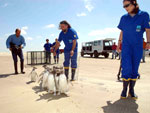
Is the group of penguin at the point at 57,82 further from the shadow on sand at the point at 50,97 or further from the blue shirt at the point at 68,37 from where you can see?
the blue shirt at the point at 68,37

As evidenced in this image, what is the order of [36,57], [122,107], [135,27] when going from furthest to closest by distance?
[36,57] < [135,27] < [122,107]

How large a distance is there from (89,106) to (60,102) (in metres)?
0.51

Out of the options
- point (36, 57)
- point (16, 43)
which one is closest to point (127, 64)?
point (16, 43)

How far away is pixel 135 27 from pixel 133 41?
0.26m

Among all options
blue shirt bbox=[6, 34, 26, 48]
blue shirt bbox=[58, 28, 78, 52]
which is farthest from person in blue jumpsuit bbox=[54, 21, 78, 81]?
blue shirt bbox=[6, 34, 26, 48]

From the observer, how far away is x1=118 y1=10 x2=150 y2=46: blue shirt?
2726 mm

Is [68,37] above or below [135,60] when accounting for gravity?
above


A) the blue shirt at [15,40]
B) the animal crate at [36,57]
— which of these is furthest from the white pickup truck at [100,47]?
the blue shirt at [15,40]

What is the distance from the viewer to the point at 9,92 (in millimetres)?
3344

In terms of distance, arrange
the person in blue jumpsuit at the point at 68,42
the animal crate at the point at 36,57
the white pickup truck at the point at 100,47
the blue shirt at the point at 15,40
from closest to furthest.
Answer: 1. the person in blue jumpsuit at the point at 68,42
2. the blue shirt at the point at 15,40
3. the animal crate at the point at 36,57
4. the white pickup truck at the point at 100,47

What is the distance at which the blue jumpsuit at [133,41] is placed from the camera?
9.06 feet

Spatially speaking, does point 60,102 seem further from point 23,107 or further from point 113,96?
point 113,96

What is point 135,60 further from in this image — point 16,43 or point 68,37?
point 16,43

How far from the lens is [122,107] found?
256 cm
